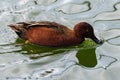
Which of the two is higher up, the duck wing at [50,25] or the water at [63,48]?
the duck wing at [50,25]

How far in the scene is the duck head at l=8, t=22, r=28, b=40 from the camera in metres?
9.75

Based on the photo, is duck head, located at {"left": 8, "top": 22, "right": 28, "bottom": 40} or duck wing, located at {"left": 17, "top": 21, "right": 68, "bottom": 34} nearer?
duck wing, located at {"left": 17, "top": 21, "right": 68, "bottom": 34}

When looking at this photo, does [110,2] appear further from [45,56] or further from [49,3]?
[45,56]

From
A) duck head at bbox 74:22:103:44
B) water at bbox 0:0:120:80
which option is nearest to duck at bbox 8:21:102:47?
duck head at bbox 74:22:103:44

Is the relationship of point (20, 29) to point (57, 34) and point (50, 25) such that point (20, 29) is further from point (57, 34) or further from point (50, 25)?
point (57, 34)

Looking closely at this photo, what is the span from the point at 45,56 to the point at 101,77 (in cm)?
124

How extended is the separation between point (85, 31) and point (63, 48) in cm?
51

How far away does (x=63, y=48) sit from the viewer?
9516 millimetres

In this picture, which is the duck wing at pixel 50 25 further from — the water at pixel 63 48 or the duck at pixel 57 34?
the water at pixel 63 48

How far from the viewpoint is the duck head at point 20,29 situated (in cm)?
975

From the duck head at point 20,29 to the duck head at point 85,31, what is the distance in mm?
972

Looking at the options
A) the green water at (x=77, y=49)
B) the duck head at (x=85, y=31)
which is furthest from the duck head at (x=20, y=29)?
the duck head at (x=85, y=31)

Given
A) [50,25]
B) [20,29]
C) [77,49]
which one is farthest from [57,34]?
[20,29]

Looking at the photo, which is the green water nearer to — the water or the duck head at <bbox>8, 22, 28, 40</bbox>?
the water
